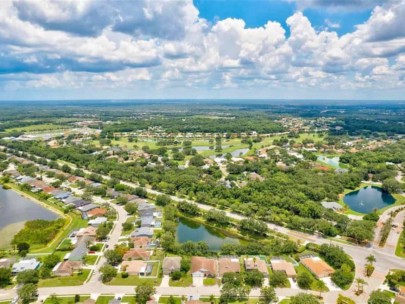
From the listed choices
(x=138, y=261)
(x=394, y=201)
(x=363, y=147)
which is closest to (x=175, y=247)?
(x=138, y=261)

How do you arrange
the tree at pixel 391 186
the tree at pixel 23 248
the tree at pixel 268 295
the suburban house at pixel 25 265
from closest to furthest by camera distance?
the tree at pixel 268 295 → the suburban house at pixel 25 265 → the tree at pixel 23 248 → the tree at pixel 391 186

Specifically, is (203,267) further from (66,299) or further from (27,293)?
(27,293)

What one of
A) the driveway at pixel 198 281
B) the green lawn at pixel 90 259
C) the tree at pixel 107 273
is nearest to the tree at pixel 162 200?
the green lawn at pixel 90 259

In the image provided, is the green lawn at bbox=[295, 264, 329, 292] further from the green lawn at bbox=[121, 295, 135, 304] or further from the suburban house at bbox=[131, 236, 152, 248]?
the suburban house at bbox=[131, 236, 152, 248]

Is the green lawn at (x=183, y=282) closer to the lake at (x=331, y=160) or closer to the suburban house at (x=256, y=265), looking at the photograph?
the suburban house at (x=256, y=265)

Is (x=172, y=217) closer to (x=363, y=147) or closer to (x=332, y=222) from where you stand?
(x=332, y=222)

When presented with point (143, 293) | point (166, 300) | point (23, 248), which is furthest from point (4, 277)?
point (166, 300)
